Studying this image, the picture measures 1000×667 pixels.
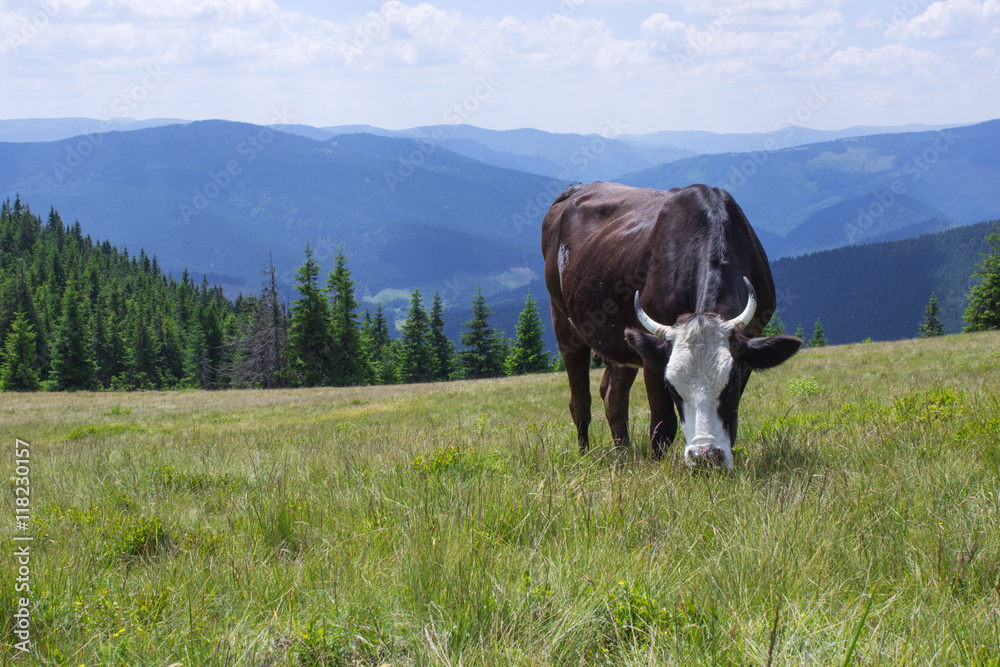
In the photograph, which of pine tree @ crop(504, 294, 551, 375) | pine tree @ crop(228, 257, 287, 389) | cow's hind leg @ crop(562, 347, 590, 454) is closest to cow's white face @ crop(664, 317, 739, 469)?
cow's hind leg @ crop(562, 347, 590, 454)

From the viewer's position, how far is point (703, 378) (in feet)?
15.7

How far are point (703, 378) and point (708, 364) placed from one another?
115 millimetres

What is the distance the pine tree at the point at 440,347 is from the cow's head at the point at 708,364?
2792 inches

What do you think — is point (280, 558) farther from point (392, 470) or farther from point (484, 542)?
point (392, 470)

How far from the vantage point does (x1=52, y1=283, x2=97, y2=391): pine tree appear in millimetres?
79625

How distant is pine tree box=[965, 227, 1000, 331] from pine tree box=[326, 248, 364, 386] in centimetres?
5627

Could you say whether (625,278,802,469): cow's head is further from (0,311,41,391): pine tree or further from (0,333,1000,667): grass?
(0,311,41,391): pine tree

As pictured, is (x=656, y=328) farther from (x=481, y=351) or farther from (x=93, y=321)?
(x=93, y=321)

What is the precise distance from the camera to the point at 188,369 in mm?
107250

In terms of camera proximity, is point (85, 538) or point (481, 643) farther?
point (85, 538)

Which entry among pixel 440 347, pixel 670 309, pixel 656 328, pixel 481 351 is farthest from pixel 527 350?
pixel 656 328

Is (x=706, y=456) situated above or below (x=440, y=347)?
above

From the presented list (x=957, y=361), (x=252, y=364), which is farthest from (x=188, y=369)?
(x=957, y=361)

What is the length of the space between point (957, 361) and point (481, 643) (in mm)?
17883
